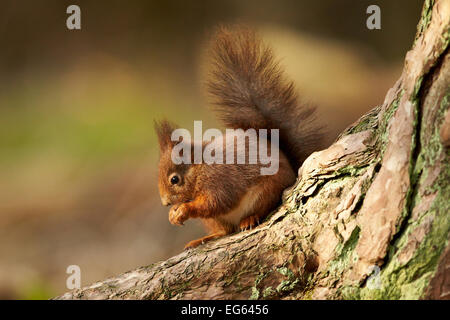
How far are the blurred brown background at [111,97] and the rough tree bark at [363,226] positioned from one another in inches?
45.4

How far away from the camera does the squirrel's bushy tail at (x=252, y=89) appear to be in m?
1.41

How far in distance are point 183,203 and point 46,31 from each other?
1517 millimetres

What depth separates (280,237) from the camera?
3.96 ft

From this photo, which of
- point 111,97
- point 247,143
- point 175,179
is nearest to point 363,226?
point 247,143

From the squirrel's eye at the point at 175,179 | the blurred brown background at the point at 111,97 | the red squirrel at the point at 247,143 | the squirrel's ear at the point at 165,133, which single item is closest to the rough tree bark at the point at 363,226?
the red squirrel at the point at 247,143

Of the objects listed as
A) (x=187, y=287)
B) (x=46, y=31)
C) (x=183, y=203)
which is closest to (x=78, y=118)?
(x=46, y=31)

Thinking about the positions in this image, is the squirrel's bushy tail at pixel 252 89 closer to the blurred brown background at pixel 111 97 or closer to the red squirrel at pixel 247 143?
the red squirrel at pixel 247 143

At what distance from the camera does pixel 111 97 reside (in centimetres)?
241

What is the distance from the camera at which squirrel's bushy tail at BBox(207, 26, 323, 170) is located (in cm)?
141

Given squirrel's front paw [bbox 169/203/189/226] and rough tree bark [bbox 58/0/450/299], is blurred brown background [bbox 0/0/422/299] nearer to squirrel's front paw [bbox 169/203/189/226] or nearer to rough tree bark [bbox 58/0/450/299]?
squirrel's front paw [bbox 169/203/189/226]

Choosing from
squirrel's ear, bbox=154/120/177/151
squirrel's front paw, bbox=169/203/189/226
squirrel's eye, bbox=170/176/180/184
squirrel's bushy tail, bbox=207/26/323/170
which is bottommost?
squirrel's front paw, bbox=169/203/189/226

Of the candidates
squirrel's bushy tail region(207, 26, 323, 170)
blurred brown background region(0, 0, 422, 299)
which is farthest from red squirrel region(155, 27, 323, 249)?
blurred brown background region(0, 0, 422, 299)

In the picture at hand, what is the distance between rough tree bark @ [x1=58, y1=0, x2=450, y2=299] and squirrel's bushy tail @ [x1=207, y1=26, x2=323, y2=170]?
0.26 metres

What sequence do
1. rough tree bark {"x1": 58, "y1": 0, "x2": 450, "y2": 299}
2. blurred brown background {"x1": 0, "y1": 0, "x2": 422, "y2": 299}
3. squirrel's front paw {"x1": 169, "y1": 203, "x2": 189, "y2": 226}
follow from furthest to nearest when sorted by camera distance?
1. blurred brown background {"x1": 0, "y1": 0, "x2": 422, "y2": 299}
2. squirrel's front paw {"x1": 169, "y1": 203, "x2": 189, "y2": 226}
3. rough tree bark {"x1": 58, "y1": 0, "x2": 450, "y2": 299}
